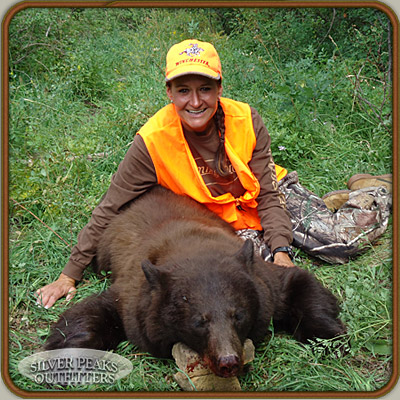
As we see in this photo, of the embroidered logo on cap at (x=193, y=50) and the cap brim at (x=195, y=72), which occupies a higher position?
the embroidered logo on cap at (x=193, y=50)

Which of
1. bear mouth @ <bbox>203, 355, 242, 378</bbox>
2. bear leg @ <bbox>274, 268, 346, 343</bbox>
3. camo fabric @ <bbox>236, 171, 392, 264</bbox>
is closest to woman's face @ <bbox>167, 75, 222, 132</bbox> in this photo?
camo fabric @ <bbox>236, 171, 392, 264</bbox>

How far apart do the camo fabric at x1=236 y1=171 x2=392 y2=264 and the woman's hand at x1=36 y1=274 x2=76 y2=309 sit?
4.56 feet

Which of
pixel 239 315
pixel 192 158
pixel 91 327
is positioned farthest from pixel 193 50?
pixel 91 327

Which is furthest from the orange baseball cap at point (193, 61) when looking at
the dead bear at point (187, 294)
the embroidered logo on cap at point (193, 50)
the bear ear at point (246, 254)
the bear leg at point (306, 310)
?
the bear leg at point (306, 310)

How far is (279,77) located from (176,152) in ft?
9.36

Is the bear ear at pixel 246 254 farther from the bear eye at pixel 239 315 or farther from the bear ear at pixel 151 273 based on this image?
the bear ear at pixel 151 273

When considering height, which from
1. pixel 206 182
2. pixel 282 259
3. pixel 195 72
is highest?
pixel 195 72

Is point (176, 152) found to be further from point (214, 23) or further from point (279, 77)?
point (214, 23)

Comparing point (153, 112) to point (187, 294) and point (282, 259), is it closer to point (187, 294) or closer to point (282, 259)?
point (282, 259)

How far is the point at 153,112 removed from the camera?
5.80m

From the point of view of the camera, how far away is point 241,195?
4270 mm

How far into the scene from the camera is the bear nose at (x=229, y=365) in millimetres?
2633

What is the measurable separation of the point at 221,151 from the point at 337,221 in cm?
118

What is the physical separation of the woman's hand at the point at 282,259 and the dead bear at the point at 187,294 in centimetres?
23
